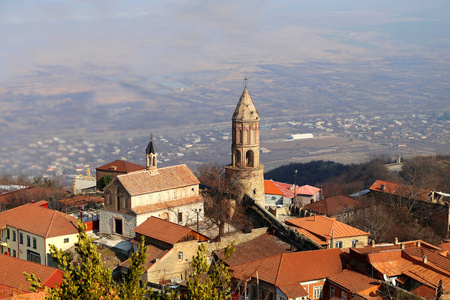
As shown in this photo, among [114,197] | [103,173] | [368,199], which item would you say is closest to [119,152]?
[103,173]

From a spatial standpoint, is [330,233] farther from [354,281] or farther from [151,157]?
[151,157]

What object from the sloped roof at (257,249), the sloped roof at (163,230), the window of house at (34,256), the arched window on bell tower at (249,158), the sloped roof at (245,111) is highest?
the sloped roof at (245,111)

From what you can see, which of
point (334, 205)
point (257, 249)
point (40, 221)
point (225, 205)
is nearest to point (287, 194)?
point (334, 205)

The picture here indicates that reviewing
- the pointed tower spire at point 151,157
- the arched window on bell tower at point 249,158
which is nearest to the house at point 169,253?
the pointed tower spire at point 151,157

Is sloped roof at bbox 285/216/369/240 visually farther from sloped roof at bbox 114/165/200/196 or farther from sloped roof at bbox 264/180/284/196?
sloped roof at bbox 264/180/284/196

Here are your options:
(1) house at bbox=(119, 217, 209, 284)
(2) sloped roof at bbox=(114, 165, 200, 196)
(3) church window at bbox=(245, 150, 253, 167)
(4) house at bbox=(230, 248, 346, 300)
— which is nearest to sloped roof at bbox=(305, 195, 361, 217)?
(3) church window at bbox=(245, 150, 253, 167)

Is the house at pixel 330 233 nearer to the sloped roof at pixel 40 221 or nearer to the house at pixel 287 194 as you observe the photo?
the sloped roof at pixel 40 221

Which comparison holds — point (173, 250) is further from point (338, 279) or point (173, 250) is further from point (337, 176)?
point (337, 176)
